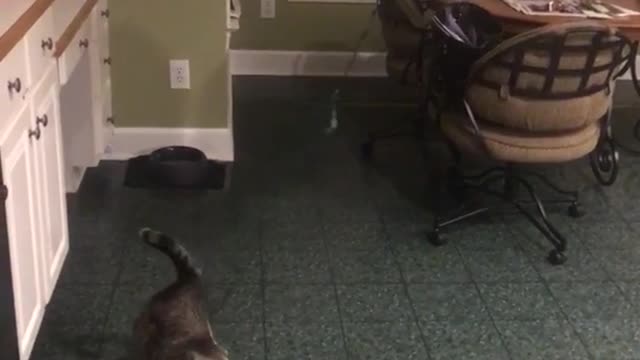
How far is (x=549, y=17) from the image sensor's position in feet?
10.6

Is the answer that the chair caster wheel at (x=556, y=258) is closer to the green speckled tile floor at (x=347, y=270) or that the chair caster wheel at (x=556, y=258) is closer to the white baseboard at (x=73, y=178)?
the green speckled tile floor at (x=347, y=270)

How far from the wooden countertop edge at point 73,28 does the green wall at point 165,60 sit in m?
0.29

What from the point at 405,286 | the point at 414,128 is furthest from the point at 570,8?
the point at 405,286

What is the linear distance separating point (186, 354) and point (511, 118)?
1.38m

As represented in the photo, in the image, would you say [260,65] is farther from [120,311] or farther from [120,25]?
[120,311]

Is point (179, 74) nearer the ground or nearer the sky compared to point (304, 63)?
nearer the sky

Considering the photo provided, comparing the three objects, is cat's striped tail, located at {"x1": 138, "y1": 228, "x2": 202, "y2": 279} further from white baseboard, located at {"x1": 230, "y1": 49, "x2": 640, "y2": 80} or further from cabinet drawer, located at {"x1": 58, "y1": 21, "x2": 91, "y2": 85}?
white baseboard, located at {"x1": 230, "y1": 49, "x2": 640, "y2": 80}

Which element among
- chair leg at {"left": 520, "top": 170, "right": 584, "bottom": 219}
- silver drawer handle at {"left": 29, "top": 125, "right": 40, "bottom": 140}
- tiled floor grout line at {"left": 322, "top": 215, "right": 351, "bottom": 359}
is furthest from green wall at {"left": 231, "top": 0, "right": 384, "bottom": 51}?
silver drawer handle at {"left": 29, "top": 125, "right": 40, "bottom": 140}

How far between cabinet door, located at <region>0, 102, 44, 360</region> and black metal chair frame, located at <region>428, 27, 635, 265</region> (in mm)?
1407

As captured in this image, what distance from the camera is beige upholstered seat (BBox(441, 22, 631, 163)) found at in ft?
9.54

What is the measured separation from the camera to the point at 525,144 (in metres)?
3.10

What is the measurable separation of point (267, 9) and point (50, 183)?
2.55m

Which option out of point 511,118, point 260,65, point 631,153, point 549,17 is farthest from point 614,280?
point 260,65

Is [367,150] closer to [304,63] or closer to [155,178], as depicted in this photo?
[155,178]
